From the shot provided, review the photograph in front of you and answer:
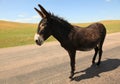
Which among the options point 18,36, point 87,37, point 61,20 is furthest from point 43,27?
point 18,36

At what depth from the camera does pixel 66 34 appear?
7113 millimetres

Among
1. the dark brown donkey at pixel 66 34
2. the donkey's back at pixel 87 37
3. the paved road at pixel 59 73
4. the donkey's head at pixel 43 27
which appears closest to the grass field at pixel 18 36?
the paved road at pixel 59 73

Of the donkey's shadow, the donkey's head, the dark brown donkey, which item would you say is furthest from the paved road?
the donkey's head

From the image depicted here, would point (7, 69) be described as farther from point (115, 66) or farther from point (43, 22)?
→ point (115, 66)

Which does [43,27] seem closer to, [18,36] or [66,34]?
[66,34]

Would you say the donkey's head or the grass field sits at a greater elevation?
the donkey's head

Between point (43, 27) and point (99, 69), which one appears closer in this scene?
point (43, 27)

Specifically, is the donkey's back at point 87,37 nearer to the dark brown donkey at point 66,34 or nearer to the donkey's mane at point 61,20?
the dark brown donkey at point 66,34

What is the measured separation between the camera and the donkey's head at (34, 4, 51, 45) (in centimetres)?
644

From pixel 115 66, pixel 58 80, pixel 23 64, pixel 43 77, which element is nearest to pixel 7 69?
pixel 23 64

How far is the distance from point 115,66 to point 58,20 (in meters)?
3.19

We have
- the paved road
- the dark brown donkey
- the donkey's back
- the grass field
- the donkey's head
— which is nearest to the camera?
the donkey's head

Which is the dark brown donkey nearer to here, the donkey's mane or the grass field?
the donkey's mane

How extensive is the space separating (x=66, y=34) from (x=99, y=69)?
6.94 ft
